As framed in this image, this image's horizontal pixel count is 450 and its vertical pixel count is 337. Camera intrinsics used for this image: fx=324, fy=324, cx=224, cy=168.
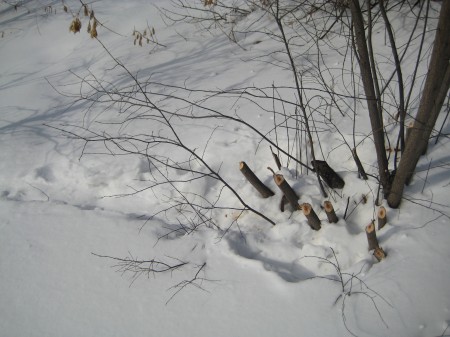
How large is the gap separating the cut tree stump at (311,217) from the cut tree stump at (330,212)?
0.07 metres

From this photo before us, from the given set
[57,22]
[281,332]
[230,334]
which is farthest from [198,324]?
[57,22]

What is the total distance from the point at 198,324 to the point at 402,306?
3.19 ft

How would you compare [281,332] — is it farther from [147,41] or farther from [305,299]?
[147,41]

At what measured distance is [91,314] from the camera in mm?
1767

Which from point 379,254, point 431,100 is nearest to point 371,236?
point 379,254

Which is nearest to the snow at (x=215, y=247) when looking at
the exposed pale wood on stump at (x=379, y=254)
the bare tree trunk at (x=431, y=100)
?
the exposed pale wood on stump at (x=379, y=254)

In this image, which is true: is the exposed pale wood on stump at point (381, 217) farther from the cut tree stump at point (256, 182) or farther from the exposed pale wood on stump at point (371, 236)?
the cut tree stump at point (256, 182)

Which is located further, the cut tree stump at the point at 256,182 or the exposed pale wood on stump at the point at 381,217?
the cut tree stump at the point at 256,182

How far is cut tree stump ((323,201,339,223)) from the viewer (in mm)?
1783

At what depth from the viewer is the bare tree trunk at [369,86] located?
4.82 ft

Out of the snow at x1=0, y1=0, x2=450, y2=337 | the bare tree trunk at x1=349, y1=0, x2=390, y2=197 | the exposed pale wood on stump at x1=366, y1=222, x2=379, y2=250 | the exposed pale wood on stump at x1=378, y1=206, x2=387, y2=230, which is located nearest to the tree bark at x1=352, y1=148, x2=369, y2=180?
the snow at x1=0, y1=0, x2=450, y2=337

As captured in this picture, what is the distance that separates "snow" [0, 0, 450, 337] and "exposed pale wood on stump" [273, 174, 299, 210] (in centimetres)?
11

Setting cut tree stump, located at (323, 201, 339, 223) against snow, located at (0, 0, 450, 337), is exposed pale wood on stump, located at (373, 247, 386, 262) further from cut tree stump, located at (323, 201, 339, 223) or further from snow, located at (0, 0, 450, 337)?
cut tree stump, located at (323, 201, 339, 223)

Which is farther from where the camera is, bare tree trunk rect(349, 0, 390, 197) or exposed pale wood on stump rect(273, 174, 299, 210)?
exposed pale wood on stump rect(273, 174, 299, 210)
